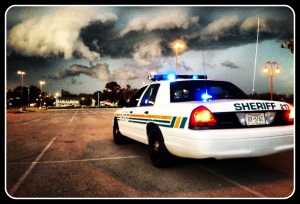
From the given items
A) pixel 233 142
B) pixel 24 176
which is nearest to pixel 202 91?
pixel 233 142

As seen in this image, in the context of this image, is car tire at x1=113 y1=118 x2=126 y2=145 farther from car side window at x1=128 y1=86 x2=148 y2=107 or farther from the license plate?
the license plate

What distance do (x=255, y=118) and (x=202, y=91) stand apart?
1.27 metres

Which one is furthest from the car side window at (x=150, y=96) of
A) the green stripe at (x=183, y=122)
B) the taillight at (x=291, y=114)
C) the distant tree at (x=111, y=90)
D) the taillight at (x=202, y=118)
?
the distant tree at (x=111, y=90)

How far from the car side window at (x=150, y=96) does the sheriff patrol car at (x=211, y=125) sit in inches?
9.5

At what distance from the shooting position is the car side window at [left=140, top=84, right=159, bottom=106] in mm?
5465

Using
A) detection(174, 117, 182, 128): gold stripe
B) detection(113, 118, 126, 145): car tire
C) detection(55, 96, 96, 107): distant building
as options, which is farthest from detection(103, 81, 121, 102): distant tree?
detection(174, 117, 182, 128): gold stripe

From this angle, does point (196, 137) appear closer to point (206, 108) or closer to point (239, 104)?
point (206, 108)

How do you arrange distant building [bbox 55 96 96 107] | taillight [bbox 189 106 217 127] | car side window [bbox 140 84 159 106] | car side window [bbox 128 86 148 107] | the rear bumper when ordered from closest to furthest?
the rear bumper < taillight [bbox 189 106 217 127] < car side window [bbox 140 84 159 106] < car side window [bbox 128 86 148 107] < distant building [bbox 55 96 96 107]

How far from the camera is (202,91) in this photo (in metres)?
5.05

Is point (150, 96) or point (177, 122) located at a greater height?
point (150, 96)

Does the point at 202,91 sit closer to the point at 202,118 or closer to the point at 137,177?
the point at 202,118

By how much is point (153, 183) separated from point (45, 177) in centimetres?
180

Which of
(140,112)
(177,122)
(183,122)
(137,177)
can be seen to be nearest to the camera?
(183,122)

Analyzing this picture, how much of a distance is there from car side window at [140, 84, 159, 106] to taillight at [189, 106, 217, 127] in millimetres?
1502
